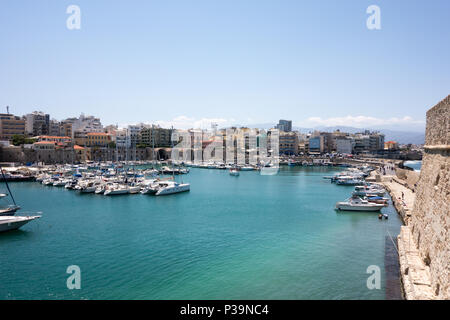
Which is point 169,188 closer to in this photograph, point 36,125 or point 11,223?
point 11,223

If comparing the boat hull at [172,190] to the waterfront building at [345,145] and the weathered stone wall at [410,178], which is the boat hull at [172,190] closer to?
the weathered stone wall at [410,178]

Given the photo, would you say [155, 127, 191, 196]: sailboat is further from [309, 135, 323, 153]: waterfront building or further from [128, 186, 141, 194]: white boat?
[309, 135, 323, 153]: waterfront building

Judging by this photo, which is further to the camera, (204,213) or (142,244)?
(204,213)

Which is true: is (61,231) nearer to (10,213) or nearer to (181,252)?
(10,213)

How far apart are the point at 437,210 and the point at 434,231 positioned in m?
0.50

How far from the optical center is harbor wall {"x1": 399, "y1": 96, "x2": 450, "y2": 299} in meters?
6.60

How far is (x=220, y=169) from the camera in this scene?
59.9m

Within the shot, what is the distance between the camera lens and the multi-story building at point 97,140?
7024cm

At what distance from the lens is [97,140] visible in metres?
71.0

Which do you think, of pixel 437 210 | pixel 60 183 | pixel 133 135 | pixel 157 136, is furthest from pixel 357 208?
pixel 133 135

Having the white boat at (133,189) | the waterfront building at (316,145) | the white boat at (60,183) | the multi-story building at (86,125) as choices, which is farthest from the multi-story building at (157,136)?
the white boat at (133,189)

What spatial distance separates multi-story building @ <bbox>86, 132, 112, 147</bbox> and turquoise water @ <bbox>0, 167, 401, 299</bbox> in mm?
48971
